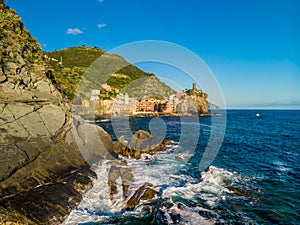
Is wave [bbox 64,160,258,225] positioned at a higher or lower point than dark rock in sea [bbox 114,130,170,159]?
lower

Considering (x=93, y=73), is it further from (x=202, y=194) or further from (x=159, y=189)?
(x=202, y=194)

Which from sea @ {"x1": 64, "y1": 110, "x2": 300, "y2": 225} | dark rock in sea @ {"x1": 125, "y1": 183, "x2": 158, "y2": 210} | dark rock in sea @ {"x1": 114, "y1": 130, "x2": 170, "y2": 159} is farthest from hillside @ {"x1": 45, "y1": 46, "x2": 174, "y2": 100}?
dark rock in sea @ {"x1": 125, "y1": 183, "x2": 158, "y2": 210}

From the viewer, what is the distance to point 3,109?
12438 millimetres

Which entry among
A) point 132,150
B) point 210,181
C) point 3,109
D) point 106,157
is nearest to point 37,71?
point 3,109

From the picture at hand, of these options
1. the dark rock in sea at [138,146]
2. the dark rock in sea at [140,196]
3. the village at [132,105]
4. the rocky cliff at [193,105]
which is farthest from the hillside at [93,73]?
the dark rock in sea at [140,196]

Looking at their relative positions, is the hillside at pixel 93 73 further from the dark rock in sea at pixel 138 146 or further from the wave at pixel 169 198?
the wave at pixel 169 198

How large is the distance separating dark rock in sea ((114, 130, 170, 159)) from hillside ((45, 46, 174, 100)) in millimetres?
41974

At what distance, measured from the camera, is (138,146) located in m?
25.2

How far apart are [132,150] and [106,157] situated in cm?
419

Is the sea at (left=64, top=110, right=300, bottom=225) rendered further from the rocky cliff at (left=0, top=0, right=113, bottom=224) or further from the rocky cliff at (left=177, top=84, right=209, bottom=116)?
the rocky cliff at (left=177, top=84, right=209, bottom=116)

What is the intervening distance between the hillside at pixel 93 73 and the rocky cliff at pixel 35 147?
52.5 metres

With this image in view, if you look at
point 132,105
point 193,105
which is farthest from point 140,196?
point 193,105

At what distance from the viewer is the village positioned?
89.0 m

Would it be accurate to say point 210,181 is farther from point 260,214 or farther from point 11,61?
point 11,61
